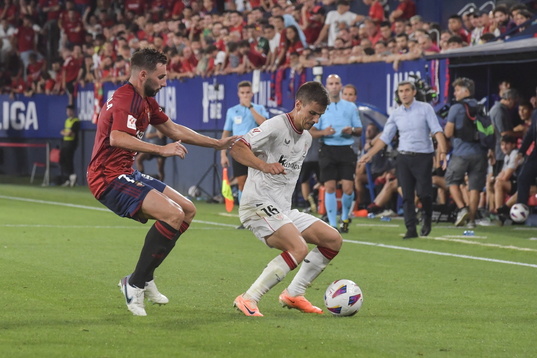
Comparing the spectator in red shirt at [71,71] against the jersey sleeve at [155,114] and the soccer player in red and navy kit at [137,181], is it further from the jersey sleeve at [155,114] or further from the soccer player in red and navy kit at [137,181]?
the soccer player in red and navy kit at [137,181]

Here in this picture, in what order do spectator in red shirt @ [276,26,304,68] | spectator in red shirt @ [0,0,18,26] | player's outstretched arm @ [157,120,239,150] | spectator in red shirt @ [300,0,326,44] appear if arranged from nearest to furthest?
player's outstretched arm @ [157,120,239,150] < spectator in red shirt @ [276,26,304,68] < spectator in red shirt @ [300,0,326,44] < spectator in red shirt @ [0,0,18,26]

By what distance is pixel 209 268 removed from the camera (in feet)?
40.0

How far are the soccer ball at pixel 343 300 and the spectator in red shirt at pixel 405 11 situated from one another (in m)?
14.4

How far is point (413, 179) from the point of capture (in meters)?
16.3

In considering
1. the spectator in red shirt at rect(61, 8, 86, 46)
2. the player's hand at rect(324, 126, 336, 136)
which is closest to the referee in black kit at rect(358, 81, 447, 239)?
the player's hand at rect(324, 126, 336, 136)

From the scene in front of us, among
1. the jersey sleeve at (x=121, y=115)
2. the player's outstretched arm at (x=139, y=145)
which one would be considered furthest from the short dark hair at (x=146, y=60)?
the player's outstretched arm at (x=139, y=145)

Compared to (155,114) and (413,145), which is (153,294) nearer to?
(155,114)

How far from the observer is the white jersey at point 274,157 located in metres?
8.95

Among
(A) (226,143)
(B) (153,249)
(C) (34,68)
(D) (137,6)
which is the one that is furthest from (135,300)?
(C) (34,68)

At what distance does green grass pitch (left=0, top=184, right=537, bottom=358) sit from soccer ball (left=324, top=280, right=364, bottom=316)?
9 cm

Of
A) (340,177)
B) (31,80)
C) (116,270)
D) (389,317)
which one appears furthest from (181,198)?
(31,80)

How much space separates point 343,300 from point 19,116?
1051 inches

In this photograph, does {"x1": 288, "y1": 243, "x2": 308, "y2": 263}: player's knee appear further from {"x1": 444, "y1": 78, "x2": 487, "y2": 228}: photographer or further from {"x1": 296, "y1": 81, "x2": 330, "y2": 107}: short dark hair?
{"x1": 444, "y1": 78, "x2": 487, "y2": 228}: photographer

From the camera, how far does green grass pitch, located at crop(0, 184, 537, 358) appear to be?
7.41m
